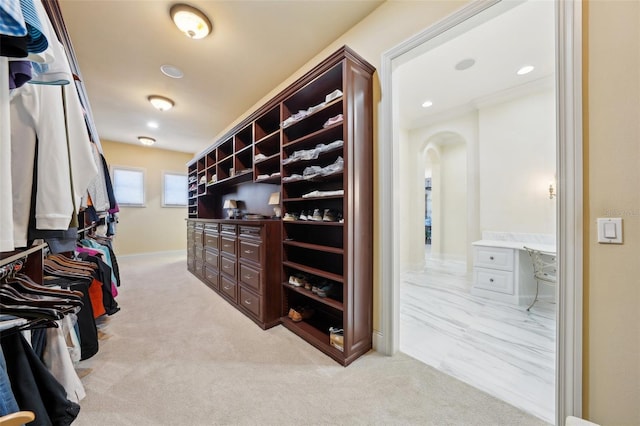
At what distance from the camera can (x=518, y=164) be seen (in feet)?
10.7

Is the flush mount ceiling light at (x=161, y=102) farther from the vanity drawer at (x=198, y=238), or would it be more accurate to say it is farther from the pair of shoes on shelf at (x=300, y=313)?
the pair of shoes on shelf at (x=300, y=313)

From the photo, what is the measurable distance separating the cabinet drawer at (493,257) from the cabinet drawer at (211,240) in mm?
3592

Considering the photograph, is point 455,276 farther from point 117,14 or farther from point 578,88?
point 117,14

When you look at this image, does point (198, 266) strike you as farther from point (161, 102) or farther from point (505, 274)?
point (505, 274)

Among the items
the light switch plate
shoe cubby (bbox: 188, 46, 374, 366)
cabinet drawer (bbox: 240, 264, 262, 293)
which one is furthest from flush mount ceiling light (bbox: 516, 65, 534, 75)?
cabinet drawer (bbox: 240, 264, 262, 293)

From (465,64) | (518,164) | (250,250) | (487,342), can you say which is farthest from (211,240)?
(518,164)

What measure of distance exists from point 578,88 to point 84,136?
2.30m

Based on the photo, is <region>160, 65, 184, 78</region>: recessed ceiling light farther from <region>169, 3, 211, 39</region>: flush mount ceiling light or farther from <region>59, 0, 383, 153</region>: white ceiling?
<region>169, 3, 211, 39</region>: flush mount ceiling light

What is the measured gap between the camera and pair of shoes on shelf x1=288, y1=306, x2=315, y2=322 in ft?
7.43

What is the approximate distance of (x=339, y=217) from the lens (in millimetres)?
2018

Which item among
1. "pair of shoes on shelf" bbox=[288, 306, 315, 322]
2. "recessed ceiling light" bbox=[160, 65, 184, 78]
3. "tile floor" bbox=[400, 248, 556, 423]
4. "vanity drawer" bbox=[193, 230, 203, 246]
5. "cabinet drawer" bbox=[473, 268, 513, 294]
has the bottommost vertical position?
"tile floor" bbox=[400, 248, 556, 423]

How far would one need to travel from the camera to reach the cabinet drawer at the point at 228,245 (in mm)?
2764

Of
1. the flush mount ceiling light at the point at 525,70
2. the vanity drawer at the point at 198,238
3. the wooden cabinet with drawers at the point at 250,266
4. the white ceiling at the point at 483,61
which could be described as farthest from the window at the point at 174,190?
the flush mount ceiling light at the point at 525,70

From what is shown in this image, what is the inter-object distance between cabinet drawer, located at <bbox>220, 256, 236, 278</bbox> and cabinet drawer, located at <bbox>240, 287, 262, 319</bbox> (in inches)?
11.4
